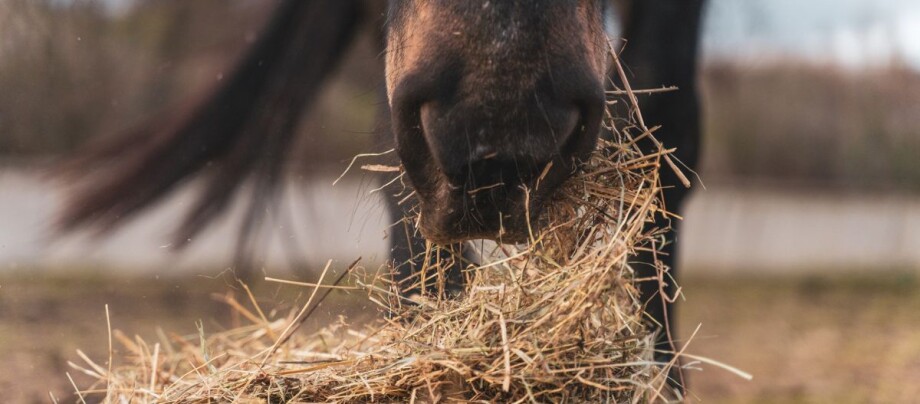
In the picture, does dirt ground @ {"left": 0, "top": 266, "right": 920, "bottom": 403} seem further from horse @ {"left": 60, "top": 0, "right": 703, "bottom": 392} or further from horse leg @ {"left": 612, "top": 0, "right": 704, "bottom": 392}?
horse leg @ {"left": 612, "top": 0, "right": 704, "bottom": 392}

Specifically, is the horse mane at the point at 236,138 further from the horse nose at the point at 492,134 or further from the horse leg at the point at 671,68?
the horse nose at the point at 492,134

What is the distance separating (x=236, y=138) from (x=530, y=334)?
177 cm

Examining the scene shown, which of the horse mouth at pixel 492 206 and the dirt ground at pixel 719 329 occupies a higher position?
the horse mouth at pixel 492 206

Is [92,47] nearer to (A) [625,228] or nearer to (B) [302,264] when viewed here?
(B) [302,264]

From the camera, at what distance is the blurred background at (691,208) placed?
9.59 ft

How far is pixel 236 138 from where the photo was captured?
9.35ft

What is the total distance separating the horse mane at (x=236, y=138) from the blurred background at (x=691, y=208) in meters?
0.08

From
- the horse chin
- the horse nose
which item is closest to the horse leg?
the horse chin

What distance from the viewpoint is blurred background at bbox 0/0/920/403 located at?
292cm

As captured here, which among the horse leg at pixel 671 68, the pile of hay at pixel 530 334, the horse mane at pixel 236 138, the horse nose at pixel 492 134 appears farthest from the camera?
the horse mane at pixel 236 138

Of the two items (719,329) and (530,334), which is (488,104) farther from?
(719,329)

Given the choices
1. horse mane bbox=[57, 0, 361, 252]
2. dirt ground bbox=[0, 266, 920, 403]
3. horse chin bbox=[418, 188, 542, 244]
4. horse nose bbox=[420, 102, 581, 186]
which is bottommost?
dirt ground bbox=[0, 266, 920, 403]

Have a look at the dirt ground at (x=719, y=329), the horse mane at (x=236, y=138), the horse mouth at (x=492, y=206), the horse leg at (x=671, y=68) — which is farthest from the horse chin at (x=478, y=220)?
the horse mane at (x=236, y=138)

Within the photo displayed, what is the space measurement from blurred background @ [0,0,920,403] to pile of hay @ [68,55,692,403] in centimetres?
28
